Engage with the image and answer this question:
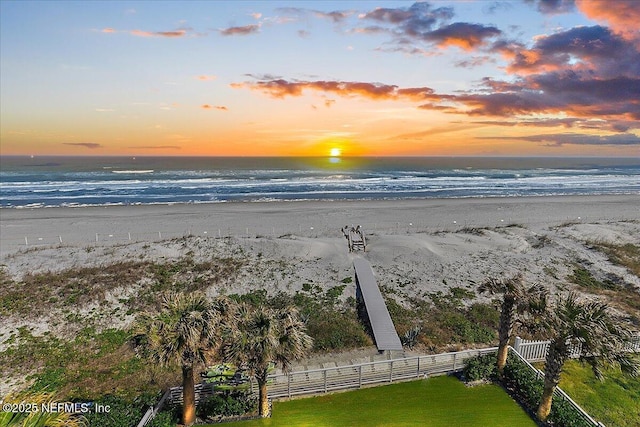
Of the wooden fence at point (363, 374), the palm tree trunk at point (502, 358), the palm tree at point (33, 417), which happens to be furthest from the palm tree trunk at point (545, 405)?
the palm tree at point (33, 417)

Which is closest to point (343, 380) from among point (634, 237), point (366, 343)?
point (366, 343)

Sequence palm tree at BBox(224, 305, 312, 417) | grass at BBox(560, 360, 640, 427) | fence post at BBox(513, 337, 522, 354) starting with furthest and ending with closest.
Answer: fence post at BBox(513, 337, 522, 354)
grass at BBox(560, 360, 640, 427)
palm tree at BBox(224, 305, 312, 417)

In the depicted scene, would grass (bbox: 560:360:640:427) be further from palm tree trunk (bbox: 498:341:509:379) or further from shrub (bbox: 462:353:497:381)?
shrub (bbox: 462:353:497:381)

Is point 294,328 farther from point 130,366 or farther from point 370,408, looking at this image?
point 130,366

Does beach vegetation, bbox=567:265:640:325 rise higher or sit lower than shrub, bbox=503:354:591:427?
higher

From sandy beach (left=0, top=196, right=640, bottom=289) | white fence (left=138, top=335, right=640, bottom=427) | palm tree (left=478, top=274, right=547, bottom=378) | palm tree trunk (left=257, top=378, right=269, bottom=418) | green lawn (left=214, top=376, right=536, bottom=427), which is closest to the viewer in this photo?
palm tree trunk (left=257, top=378, right=269, bottom=418)

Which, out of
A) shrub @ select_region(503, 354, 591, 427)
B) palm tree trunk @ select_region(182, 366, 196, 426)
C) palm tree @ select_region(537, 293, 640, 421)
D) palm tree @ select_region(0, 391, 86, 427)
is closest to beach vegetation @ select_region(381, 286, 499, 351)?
shrub @ select_region(503, 354, 591, 427)
